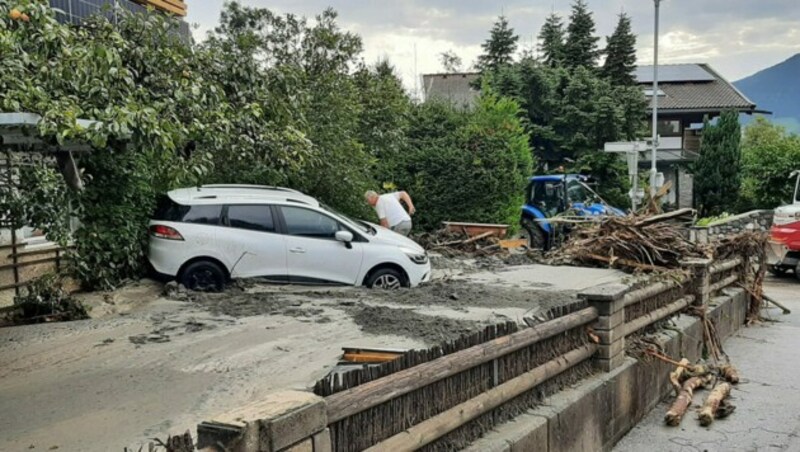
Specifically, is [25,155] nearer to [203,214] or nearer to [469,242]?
[203,214]

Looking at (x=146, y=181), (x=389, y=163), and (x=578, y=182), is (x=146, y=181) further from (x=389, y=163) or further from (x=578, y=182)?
(x=578, y=182)

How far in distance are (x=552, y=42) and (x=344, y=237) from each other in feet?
89.5

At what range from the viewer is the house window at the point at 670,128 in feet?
117

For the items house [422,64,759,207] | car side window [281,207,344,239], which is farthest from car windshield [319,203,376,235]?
house [422,64,759,207]

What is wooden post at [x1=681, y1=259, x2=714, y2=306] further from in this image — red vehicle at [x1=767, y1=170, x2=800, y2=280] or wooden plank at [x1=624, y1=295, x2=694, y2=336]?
red vehicle at [x1=767, y1=170, x2=800, y2=280]

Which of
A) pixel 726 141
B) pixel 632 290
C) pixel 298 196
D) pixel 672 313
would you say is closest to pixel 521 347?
pixel 632 290

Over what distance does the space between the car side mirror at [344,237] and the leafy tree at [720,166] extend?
22.7 metres

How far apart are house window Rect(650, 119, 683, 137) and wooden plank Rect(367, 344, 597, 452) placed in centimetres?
3330

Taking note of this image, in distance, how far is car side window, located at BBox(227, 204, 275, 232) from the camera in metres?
9.86

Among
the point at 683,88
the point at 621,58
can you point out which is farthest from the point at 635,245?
the point at 683,88

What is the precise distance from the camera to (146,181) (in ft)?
31.6

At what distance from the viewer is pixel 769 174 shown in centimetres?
2558

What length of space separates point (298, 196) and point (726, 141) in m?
23.2

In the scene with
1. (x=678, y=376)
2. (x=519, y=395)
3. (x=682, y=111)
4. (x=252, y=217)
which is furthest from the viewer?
(x=682, y=111)
